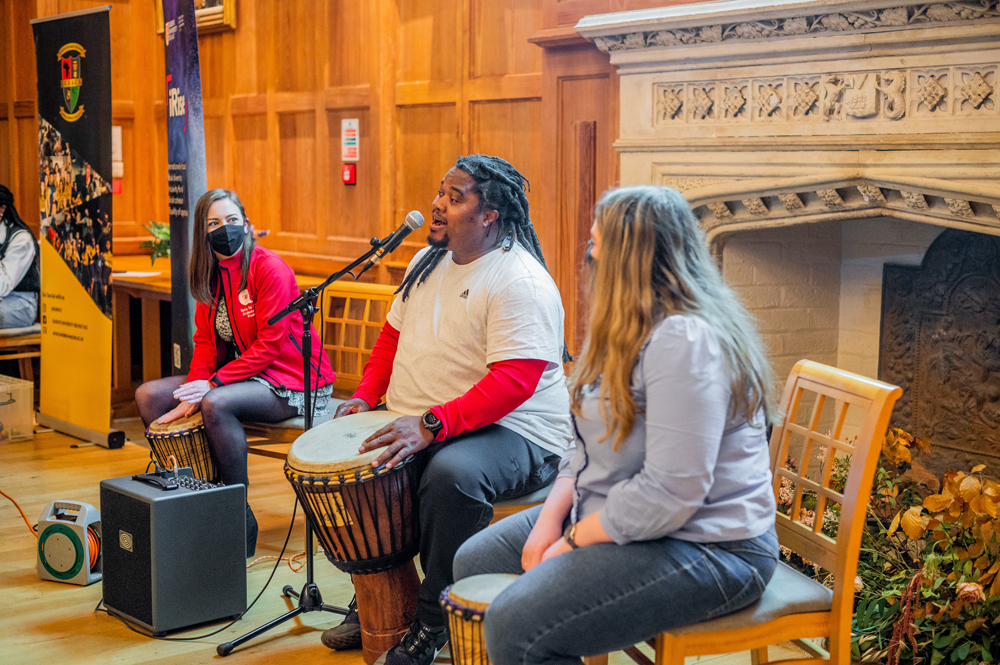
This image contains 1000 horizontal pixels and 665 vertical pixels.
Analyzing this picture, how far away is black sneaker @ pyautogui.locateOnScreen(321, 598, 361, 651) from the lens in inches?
101

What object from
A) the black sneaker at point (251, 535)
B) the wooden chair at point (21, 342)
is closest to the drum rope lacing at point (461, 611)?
the black sneaker at point (251, 535)

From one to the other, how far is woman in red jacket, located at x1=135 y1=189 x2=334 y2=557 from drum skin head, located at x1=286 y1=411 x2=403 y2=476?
2.28ft

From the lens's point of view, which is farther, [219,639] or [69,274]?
[69,274]

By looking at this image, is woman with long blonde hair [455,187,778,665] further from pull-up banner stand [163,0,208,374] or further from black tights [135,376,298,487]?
pull-up banner stand [163,0,208,374]

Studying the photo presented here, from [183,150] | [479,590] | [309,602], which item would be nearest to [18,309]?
[183,150]

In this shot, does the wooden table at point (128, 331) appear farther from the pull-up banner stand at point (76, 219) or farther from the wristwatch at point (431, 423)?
the wristwatch at point (431, 423)

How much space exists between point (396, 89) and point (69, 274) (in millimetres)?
1792

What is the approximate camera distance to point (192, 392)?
315cm

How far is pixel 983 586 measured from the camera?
236cm

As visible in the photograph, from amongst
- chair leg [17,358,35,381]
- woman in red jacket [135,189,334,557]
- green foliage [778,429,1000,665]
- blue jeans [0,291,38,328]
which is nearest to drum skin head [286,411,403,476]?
woman in red jacket [135,189,334,557]

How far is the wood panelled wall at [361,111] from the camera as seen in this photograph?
12.2 ft

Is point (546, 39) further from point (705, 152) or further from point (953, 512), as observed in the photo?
point (953, 512)

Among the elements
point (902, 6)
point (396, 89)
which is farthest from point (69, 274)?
point (902, 6)

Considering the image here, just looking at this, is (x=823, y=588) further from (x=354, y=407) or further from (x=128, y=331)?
(x=128, y=331)
